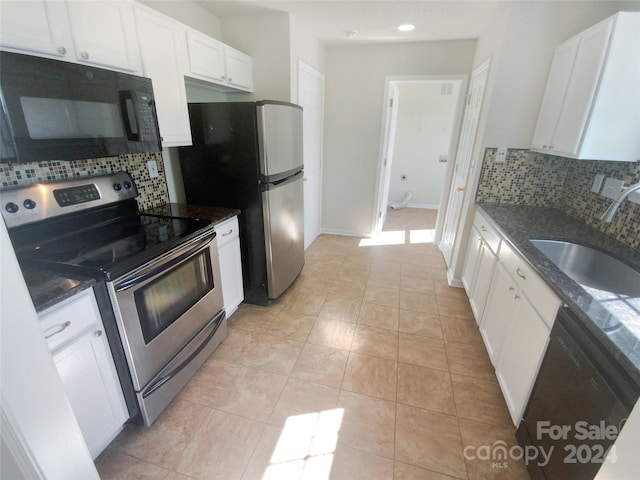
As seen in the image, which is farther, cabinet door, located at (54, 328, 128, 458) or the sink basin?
the sink basin

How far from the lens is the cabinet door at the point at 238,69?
235cm

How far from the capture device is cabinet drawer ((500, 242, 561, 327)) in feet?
4.03

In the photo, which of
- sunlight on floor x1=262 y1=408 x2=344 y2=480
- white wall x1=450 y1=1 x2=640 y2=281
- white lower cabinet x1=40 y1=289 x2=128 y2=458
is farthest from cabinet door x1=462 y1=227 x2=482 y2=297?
white lower cabinet x1=40 y1=289 x2=128 y2=458

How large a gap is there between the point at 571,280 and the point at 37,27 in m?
2.41

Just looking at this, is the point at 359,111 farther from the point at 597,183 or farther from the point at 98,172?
the point at 98,172

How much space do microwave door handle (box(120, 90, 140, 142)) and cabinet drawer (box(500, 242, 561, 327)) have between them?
81.3 inches

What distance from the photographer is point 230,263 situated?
2.21 meters

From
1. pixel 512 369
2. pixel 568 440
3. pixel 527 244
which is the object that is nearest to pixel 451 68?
pixel 527 244

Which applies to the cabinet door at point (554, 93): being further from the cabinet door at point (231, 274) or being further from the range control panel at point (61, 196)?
the range control panel at point (61, 196)

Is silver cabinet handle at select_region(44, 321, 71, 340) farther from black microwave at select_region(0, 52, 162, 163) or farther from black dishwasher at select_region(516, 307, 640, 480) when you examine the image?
black dishwasher at select_region(516, 307, 640, 480)

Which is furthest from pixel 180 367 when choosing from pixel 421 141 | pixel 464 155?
pixel 421 141

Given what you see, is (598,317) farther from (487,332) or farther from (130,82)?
(130,82)

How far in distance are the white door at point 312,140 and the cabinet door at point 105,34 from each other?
1.65 m

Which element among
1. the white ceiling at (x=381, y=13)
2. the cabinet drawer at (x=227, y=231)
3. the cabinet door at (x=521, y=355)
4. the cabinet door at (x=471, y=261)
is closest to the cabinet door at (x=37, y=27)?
the cabinet drawer at (x=227, y=231)
